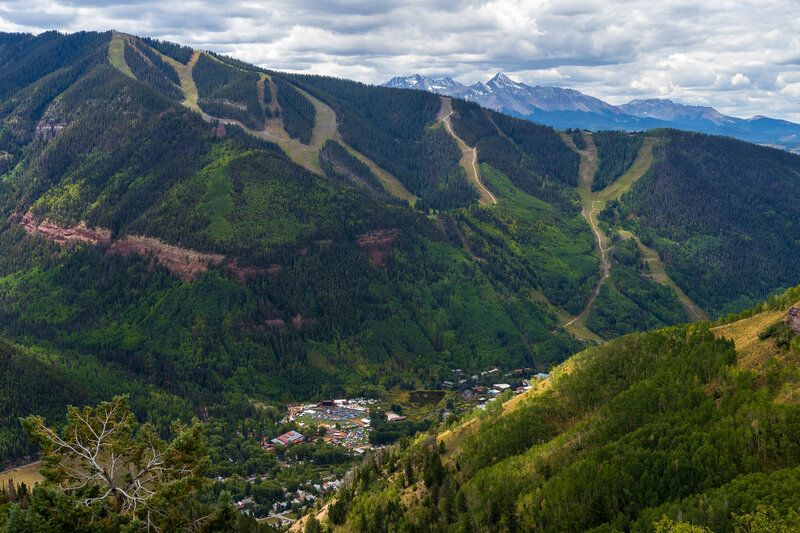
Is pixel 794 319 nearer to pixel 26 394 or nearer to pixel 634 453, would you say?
pixel 634 453

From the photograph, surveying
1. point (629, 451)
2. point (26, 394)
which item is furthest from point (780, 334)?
point (26, 394)

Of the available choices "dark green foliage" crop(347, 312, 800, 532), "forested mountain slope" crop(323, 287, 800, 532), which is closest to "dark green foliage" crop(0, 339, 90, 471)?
"forested mountain slope" crop(323, 287, 800, 532)

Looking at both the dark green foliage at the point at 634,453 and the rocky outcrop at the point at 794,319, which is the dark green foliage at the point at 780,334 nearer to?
the rocky outcrop at the point at 794,319

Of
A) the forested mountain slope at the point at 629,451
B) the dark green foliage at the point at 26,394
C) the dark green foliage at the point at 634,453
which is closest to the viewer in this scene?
the dark green foliage at the point at 634,453

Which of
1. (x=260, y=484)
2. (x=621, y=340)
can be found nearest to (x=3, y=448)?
(x=260, y=484)

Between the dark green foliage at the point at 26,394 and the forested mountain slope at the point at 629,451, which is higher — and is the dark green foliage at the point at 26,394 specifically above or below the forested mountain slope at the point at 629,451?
below

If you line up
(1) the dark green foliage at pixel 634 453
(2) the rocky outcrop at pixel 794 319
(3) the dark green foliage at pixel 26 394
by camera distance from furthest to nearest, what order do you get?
(3) the dark green foliage at pixel 26 394 → (2) the rocky outcrop at pixel 794 319 → (1) the dark green foliage at pixel 634 453

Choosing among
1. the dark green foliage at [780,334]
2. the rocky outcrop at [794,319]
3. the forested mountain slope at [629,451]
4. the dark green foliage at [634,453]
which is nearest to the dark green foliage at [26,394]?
the forested mountain slope at [629,451]
